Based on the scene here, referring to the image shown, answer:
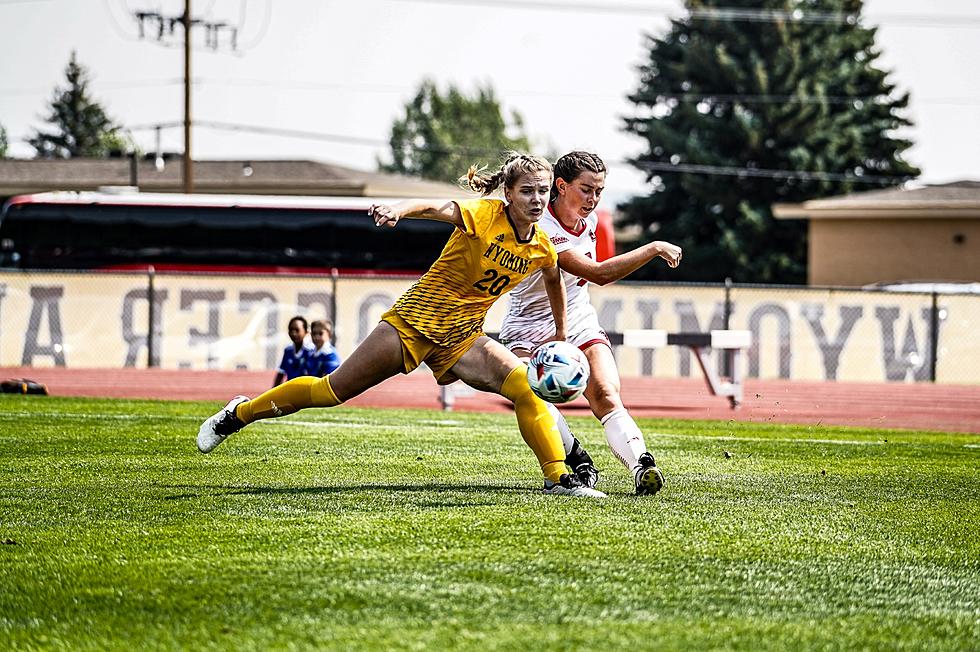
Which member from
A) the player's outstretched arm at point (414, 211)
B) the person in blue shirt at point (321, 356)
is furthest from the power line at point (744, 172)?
the player's outstretched arm at point (414, 211)

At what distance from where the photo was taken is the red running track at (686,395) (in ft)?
54.3

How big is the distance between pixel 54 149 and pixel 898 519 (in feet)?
308

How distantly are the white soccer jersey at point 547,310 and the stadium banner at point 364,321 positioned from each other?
17.5m

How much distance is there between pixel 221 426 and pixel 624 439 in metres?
2.30

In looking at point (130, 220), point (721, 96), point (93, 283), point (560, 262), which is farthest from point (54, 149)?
point (560, 262)

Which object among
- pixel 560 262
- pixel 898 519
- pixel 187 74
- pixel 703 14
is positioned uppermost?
pixel 703 14

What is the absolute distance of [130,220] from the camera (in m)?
31.1

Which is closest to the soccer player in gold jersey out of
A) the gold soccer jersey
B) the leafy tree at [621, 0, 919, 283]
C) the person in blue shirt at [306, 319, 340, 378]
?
the gold soccer jersey

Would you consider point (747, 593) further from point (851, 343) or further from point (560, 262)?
point (851, 343)

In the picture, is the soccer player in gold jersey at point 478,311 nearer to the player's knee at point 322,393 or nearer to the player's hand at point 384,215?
the player's knee at point 322,393

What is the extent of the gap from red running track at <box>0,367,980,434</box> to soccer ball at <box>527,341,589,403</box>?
8.66 meters

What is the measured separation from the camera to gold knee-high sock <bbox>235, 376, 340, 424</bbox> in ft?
24.0

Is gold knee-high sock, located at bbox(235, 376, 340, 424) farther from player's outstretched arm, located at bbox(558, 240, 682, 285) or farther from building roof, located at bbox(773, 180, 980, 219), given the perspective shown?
building roof, located at bbox(773, 180, 980, 219)

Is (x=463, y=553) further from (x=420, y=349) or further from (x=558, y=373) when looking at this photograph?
(x=420, y=349)
